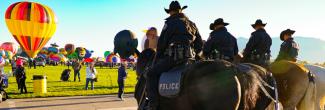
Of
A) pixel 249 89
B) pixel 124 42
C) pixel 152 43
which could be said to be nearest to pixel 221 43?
pixel 152 43

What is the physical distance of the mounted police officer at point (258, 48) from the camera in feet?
28.2

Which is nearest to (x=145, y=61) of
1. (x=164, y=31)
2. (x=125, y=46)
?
(x=125, y=46)

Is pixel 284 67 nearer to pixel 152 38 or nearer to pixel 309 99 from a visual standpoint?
pixel 309 99

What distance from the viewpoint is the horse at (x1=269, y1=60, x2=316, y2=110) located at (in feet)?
24.8

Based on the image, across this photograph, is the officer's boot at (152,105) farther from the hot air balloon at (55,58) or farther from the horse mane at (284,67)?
the hot air balloon at (55,58)

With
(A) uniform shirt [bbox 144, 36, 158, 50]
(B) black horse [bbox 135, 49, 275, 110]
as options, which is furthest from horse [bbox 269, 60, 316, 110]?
(A) uniform shirt [bbox 144, 36, 158, 50]

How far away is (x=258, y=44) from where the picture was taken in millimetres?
8688

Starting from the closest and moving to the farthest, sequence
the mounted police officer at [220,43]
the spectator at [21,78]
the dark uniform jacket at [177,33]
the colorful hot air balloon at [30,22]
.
→ the dark uniform jacket at [177,33]
the mounted police officer at [220,43]
the spectator at [21,78]
the colorful hot air balloon at [30,22]

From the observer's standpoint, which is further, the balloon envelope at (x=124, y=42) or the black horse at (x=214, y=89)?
the balloon envelope at (x=124, y=42)

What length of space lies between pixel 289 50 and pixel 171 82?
4357mm

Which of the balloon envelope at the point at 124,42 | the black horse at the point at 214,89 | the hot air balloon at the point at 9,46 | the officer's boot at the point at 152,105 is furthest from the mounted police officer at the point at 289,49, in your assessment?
the hot air balloon at the point at 9,46

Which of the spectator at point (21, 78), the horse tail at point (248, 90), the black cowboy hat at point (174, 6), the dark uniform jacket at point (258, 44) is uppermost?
the black cowboy hat at point (174, 6)

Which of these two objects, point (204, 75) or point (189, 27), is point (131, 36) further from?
point (204, 75)

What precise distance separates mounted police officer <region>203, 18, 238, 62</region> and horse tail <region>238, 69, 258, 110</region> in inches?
82.0
